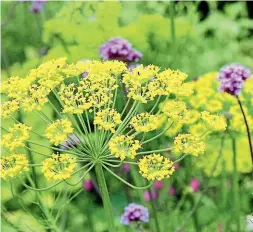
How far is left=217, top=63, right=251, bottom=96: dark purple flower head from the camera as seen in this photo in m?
2.18

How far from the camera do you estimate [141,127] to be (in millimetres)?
1627

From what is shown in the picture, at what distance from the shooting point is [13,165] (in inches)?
65.9

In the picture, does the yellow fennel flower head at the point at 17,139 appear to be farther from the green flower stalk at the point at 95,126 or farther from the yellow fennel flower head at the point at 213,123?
the yellow fennel flower head at the point at 213,123

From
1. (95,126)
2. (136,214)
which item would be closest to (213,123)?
(95,126)

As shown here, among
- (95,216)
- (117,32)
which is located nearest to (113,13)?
(117,32)

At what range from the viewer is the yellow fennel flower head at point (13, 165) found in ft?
5.35

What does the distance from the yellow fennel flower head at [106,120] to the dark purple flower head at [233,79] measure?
2.15 feet

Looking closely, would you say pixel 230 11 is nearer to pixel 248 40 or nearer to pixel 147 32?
pixel 248 40

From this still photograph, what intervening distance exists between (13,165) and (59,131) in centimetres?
14

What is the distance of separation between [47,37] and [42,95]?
1881mm

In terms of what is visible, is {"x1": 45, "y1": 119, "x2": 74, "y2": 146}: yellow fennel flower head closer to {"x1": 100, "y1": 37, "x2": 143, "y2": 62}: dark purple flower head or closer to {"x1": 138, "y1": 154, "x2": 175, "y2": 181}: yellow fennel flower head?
{"x1": 138, "y1": 154, "x2": 175, "y2": 181}: yellow fennel flower head

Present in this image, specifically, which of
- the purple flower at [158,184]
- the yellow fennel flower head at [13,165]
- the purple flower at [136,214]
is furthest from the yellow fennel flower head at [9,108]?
the purple flower at [158,184]

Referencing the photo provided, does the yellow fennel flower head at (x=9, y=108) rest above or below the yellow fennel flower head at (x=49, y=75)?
below

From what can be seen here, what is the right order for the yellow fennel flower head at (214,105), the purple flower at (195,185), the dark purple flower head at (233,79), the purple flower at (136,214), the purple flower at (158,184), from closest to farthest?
the dark purple flower head at (233,79) < the purple flower at (136,214) < the yellow fennel flower head at (214,105) < the purple flower at (195,185) < the purple flower at (158,184)
